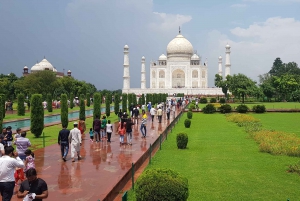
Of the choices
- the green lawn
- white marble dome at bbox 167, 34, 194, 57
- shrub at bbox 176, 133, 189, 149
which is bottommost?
the green lawn

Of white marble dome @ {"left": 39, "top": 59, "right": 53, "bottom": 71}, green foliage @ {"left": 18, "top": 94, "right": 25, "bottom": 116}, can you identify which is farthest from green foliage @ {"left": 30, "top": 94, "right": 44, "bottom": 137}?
white marble dome @ {"left": 39, "top": 59, "right": 53, "bottom": 71}

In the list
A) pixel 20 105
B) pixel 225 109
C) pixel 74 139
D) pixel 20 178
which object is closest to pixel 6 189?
pixel 20 178

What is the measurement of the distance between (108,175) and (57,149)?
3362 mm

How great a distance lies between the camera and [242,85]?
33188 mm

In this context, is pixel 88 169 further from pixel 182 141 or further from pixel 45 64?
pixel 45 64

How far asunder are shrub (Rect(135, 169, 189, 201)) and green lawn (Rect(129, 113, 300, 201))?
3.53 feet

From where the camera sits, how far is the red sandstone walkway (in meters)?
5.31

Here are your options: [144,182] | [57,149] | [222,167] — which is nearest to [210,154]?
[222,167]

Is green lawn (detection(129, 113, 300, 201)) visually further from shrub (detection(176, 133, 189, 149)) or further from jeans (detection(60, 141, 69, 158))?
jeans (detection(60, 141, 69, 158))

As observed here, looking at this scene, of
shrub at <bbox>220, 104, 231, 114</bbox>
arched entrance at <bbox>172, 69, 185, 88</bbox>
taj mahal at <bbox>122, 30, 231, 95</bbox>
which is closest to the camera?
shrub at <bbox>220, 104, 231, 114</bbox>

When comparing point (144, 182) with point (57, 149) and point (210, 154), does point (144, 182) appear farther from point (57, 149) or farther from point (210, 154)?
point (57, 149)

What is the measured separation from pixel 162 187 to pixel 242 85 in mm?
30446

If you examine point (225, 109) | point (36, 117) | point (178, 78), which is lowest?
point (225, 109)

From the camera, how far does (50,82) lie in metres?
36.3
